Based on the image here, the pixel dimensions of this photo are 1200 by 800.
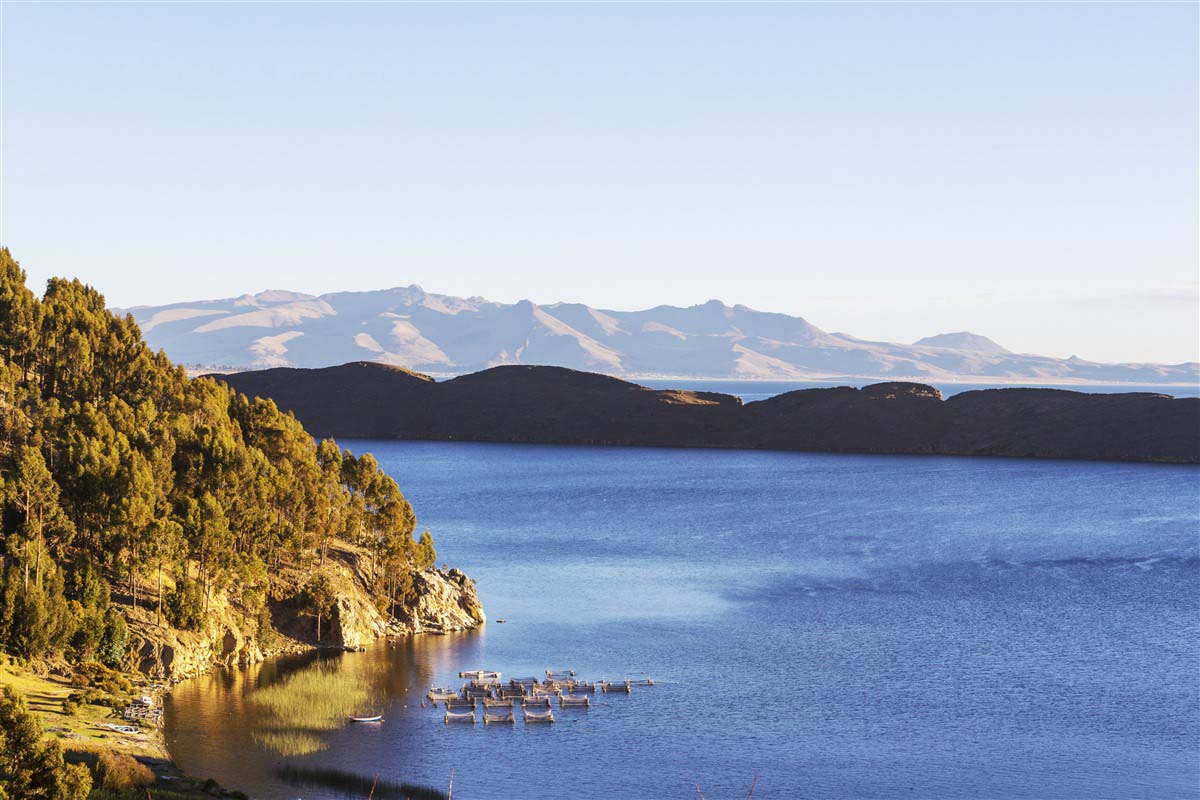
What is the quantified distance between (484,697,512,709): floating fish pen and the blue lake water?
396 cm

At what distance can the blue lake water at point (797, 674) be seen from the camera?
73000 mm

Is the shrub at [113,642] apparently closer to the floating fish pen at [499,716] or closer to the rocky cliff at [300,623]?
the rocky cliff at [300,623]

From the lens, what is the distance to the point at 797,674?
95188 mm

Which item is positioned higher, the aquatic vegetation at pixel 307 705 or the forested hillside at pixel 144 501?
the forested hillside at pixel 144 501

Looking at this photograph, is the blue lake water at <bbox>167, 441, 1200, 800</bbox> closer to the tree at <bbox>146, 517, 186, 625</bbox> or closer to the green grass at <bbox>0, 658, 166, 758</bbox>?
the green grass at <bbox>0, 658, 166, 758</bbox>

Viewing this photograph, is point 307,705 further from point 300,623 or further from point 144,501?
point 144,501

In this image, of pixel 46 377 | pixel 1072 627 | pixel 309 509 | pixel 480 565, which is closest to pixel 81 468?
pixel 309 509

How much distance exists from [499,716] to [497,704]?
2.65m

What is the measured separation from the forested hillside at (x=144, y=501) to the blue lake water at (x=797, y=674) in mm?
7629

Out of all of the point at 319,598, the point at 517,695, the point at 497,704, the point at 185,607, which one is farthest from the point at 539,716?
the point at 185,607

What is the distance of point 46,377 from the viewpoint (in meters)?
118

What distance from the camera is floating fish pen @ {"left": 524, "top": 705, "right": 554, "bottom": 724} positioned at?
82.2 m

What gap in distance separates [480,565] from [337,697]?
5318 centimetres

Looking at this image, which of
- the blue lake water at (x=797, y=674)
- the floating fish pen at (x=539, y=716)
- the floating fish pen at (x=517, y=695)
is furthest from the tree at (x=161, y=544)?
the floating fish pen at (x=539, y=716)
